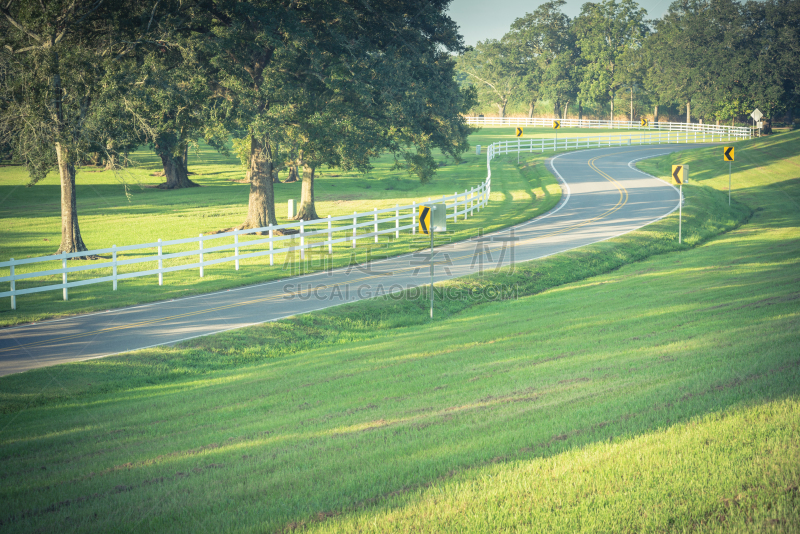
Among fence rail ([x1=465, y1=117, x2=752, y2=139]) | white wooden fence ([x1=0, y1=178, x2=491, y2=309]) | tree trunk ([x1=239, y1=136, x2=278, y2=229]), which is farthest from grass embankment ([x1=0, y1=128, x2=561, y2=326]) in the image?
fence rail ([x1=465, y1=117, x2=752, y2=139])

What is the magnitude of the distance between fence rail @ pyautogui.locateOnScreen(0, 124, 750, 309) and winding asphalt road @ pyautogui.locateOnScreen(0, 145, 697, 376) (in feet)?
7.44

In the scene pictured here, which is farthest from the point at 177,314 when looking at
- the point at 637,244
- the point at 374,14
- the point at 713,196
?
the point at 713,196

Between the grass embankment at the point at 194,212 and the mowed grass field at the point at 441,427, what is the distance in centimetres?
709

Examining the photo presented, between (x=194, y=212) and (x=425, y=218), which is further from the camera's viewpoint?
(x=194, y=212)

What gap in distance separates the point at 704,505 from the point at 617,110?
394ft

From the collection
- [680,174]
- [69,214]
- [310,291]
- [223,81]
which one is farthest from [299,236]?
[680,174]

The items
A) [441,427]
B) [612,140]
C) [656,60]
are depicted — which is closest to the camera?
[441,427]

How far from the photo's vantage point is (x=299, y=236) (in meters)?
24.5

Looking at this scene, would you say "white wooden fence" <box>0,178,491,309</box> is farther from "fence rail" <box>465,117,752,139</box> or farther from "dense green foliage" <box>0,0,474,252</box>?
"fence rail" <box>465,117,752,139</box>

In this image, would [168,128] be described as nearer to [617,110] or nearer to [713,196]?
[713,196]

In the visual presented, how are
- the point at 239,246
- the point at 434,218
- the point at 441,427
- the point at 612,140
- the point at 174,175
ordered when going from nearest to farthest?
the point at 441,427, the point at 434,218, the point at 239,246, the point at 174,175, the point at 612,140

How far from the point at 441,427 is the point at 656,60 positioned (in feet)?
349

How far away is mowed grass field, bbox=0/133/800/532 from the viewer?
4953 millimetres

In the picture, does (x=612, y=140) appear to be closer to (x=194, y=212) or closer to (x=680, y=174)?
(x=680, y=174)
